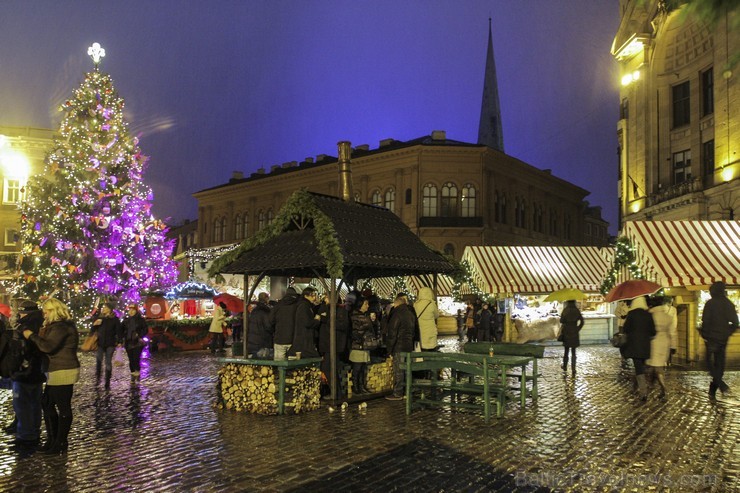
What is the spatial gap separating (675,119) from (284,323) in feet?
100

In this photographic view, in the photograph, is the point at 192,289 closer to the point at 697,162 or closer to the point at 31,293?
the point at 31,293

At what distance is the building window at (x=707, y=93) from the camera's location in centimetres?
3106

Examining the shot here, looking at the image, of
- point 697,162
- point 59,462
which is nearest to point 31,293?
point 59,462

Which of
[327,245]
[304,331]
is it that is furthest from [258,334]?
[327,245]

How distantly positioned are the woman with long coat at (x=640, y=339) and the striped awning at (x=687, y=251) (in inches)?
212

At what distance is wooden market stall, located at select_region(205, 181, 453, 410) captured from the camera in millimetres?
10508

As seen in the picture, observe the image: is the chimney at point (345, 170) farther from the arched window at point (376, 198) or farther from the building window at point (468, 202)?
the arched window at point (376, 198)

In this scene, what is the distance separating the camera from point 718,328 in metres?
11.3

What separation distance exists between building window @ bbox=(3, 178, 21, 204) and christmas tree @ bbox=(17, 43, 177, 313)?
24.7 meters

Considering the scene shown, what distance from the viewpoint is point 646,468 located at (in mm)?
6668

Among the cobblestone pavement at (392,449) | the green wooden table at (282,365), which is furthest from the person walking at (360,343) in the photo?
the green wooden table at (282,365)

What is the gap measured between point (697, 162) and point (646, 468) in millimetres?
28883

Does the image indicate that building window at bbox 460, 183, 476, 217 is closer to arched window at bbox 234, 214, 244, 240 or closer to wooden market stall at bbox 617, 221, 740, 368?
arched window at bbox 234, 214, 244, 240

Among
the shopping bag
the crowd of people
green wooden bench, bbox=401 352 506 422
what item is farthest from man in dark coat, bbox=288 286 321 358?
the shopping bag
